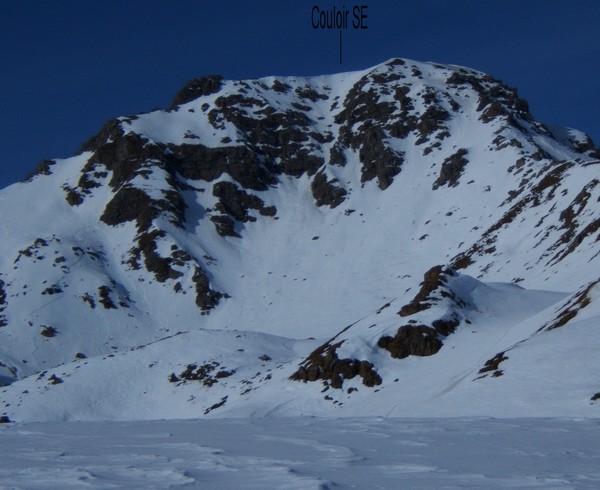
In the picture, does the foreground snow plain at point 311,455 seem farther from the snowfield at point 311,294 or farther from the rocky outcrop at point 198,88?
the rocky outcrop at point 198,88

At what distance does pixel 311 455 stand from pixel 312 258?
296 feet

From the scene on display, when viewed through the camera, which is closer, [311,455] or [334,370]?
[311,455]

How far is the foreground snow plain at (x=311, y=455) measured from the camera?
8328 millimetres

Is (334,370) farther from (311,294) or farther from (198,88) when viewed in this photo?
(198,88)

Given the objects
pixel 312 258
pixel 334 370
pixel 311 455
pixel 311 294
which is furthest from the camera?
pixel 312 258

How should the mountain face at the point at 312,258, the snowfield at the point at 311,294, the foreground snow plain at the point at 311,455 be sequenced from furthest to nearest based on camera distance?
the mountain face at the point at 312,258, the snowfield at the point at 311,294, the foreground snow plain at the point at 311,455

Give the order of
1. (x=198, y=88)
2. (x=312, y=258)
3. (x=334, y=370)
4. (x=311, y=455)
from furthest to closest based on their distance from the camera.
Answer: (x=198, y=88) < (x=312, y=258) < (x=334, y=370) < (x=311, y=455)

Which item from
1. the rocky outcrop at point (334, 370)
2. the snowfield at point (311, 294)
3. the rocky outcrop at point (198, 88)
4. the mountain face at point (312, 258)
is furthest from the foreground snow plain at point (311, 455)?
the rocky outcrop at point (198, 88)

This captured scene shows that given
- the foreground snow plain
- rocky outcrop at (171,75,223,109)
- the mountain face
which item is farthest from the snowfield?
rocky outcrop at (171,75,223,109)

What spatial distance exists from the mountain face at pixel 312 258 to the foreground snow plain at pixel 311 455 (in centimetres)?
719

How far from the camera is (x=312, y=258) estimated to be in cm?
10044

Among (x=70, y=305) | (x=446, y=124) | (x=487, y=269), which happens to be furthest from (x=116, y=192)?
(x=487, y=269)

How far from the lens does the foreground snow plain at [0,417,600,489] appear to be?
833 cm

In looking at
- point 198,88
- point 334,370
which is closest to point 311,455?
point 334,370
